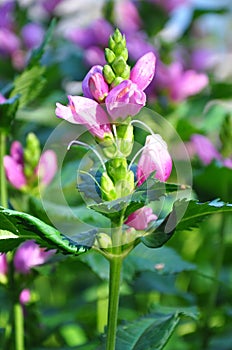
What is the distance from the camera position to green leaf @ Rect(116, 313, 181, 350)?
2.87ft

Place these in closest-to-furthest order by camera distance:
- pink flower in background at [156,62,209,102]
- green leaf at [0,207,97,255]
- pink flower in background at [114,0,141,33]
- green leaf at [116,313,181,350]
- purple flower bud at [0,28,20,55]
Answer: green leaf at [0,207,97,255] < green leaf at [116,313,181,350] < pink flower in background at [156,62,209,102] < purple flower bud at [0,28,20,55] < pink flower in background at [114,0,141,33]

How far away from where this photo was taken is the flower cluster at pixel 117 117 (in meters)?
0.77

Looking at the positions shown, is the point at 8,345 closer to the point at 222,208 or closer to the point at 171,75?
the point at 222,208

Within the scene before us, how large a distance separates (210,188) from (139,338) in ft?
1.78

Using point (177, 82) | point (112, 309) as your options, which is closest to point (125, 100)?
point (112, 309)

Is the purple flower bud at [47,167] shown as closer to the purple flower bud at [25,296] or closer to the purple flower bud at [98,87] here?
the purple flower bud at [25,296]

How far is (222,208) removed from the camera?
2.46 feet

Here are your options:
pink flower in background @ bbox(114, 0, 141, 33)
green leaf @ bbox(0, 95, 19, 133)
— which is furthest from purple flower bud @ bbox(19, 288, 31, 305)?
pink flower in background @ bbox(114, 0, 141, 33)

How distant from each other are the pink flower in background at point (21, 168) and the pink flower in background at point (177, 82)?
25.6 inches

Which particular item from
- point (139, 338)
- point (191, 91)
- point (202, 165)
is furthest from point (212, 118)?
point (139, 338)

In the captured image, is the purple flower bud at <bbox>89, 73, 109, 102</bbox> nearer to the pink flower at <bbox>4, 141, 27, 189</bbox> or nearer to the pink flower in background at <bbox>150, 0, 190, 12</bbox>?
the pink flower at <bbox>4, 141, 27, 189</bbox>

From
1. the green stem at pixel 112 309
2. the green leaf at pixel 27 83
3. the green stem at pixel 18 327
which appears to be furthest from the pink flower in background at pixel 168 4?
the green stem at pixel 112 309

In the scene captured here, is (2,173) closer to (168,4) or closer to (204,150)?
(204,150)

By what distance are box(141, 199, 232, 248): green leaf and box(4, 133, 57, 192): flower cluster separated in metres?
0.43
